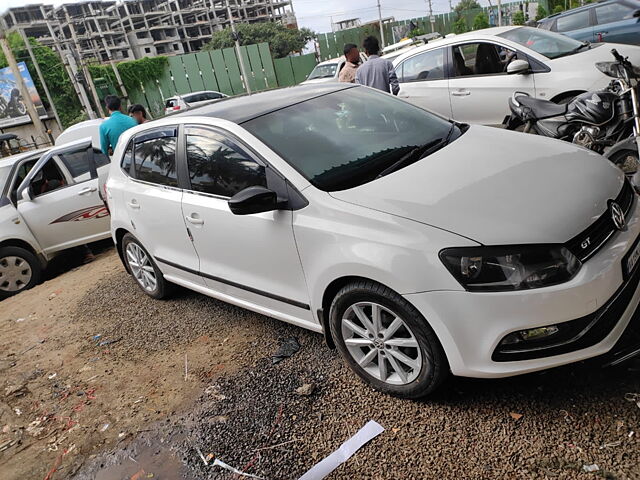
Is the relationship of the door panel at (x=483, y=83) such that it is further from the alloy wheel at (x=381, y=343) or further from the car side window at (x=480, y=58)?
the alloy wheel at (x=381, y=343)

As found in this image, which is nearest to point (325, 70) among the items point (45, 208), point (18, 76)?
point (45, 208)

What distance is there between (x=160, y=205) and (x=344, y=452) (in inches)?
91.1

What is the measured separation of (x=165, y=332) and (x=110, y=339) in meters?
0.55

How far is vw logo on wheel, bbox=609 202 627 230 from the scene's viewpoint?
2.36m

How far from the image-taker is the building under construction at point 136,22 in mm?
100000

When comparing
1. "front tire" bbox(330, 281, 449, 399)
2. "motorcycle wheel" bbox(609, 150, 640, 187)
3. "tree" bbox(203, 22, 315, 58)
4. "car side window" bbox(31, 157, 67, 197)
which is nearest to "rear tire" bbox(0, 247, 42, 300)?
"car side window" bbox(31, 157, 67, 197)

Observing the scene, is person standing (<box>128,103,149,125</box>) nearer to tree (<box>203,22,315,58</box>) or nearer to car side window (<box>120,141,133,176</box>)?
car side window (<box>120,141,133,176</box>)

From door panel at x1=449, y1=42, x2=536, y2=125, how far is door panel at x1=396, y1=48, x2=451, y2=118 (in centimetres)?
14

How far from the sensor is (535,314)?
2094 mm

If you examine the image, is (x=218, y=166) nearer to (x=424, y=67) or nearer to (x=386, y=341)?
(x=386, y=341)

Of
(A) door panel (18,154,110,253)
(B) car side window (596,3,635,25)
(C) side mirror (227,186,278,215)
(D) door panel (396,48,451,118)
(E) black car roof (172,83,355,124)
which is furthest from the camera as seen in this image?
(B) car side window (596,3,635,25)

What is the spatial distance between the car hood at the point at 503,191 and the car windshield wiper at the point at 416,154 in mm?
56

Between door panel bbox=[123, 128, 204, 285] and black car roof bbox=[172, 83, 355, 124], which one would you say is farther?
door panel bbox=[123, 128, 204, 285]

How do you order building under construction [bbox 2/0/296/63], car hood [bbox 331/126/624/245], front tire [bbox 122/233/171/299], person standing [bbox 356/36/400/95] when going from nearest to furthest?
car hood [bbox 331/126/624/245] < front tire [bbox 122/233/171/299] < person standing [bbox 356/36/400/95] < building under construction [bbox 2/0/296/63]
